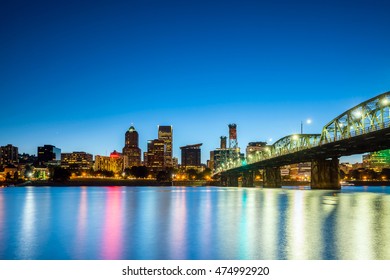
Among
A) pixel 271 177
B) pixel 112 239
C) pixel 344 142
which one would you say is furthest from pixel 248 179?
pixel 112 239

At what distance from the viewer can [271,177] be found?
16238 cm

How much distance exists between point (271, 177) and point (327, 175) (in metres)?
52.2

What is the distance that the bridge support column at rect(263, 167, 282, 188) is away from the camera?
161 meters

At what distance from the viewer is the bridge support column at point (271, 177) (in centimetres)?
16100

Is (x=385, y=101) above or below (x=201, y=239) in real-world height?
above

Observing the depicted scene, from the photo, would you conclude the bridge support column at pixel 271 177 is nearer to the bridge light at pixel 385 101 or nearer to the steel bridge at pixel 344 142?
the steel bridge at pixel 344 142

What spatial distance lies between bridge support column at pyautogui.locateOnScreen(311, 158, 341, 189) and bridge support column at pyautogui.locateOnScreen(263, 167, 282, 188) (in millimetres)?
48355

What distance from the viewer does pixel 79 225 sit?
32.8 meters

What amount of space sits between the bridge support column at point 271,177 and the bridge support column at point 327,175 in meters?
48.4

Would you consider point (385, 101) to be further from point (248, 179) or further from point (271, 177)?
point (248, 179)
